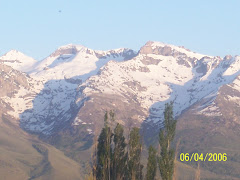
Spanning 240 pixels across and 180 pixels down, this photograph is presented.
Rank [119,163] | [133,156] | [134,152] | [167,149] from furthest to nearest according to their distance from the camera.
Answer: [119,163], [134,152], [133,156], [167,149]

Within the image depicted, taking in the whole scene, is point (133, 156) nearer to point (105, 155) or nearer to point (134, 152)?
point (134, 152)

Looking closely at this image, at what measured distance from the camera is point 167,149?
113 meters

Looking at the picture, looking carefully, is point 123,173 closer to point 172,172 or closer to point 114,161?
point 114,161

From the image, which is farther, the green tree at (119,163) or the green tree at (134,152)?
the green tree at (119,163)

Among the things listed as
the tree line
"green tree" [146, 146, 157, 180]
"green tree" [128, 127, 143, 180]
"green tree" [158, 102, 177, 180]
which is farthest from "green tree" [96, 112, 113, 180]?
"green tree" [158, 102, 177, 180]

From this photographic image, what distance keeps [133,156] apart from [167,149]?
790cm

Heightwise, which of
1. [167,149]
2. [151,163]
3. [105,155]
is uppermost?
[167,149]

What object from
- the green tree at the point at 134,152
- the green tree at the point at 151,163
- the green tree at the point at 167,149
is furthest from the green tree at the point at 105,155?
the green tree at the point at 167,149

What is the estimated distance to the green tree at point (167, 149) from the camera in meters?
110

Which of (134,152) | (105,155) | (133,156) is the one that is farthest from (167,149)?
(105,155)

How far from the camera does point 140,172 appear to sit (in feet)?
393

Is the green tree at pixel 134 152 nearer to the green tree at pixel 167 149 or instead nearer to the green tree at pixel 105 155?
the green tree at pixel 105 155

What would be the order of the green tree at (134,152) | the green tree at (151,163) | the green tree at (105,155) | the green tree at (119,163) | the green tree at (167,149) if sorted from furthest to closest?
the green tree at (119,163), the green tree at (134,152), the green tree at (105,155), the green tree at (151,163), the green tree at (167,149)

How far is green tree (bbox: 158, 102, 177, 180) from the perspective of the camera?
110 meters
